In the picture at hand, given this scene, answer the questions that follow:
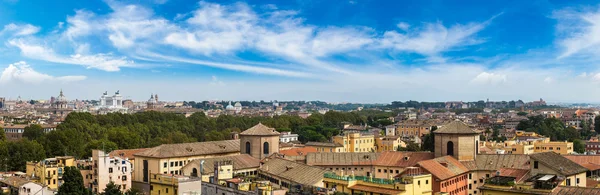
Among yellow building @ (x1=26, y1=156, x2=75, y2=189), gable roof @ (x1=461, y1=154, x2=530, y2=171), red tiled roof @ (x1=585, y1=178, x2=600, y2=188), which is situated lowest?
yellow building @ (x1=26, y1=156, x2=75, y2=189)

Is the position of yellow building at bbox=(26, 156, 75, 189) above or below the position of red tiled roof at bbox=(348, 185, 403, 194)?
below

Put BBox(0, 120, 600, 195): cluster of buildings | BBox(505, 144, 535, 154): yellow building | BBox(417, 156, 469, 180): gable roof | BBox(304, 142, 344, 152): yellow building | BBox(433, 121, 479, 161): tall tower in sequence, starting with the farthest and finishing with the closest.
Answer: BBox(304, 142, 344, 152): yellow building
BBox(505, 144, 535, 154): yellow building
BBox(433, 121, 479, 161): tall tower
BBox(417, 156, 469, 180): gable roof
BBox(0, 120, 600, 195): cluster of buildings

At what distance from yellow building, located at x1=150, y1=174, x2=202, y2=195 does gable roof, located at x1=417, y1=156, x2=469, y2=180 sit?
14413 millimetres

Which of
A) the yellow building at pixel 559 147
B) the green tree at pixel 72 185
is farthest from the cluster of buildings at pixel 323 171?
the yellow building at pixel 559 147

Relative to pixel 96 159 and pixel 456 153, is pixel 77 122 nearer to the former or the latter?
pixel 96 159

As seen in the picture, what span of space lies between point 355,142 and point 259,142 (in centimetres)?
2198

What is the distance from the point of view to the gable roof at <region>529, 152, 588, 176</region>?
102ft

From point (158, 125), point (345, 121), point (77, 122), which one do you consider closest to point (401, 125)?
point (345, 121)

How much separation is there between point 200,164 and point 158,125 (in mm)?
54385

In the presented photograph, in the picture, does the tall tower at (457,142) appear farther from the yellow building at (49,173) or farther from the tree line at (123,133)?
the tree line at (123,133)

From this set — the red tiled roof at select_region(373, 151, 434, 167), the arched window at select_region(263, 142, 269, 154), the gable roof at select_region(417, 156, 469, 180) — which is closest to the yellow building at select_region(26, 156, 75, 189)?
the arched window at select_region(263, 142, 269, 154)

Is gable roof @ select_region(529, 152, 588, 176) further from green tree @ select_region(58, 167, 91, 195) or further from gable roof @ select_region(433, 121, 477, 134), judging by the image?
green tree @ select_region(58, 167, 91, 195)

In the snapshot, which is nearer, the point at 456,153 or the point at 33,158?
the point at 456,153

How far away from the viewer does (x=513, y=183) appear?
29.3 meters
